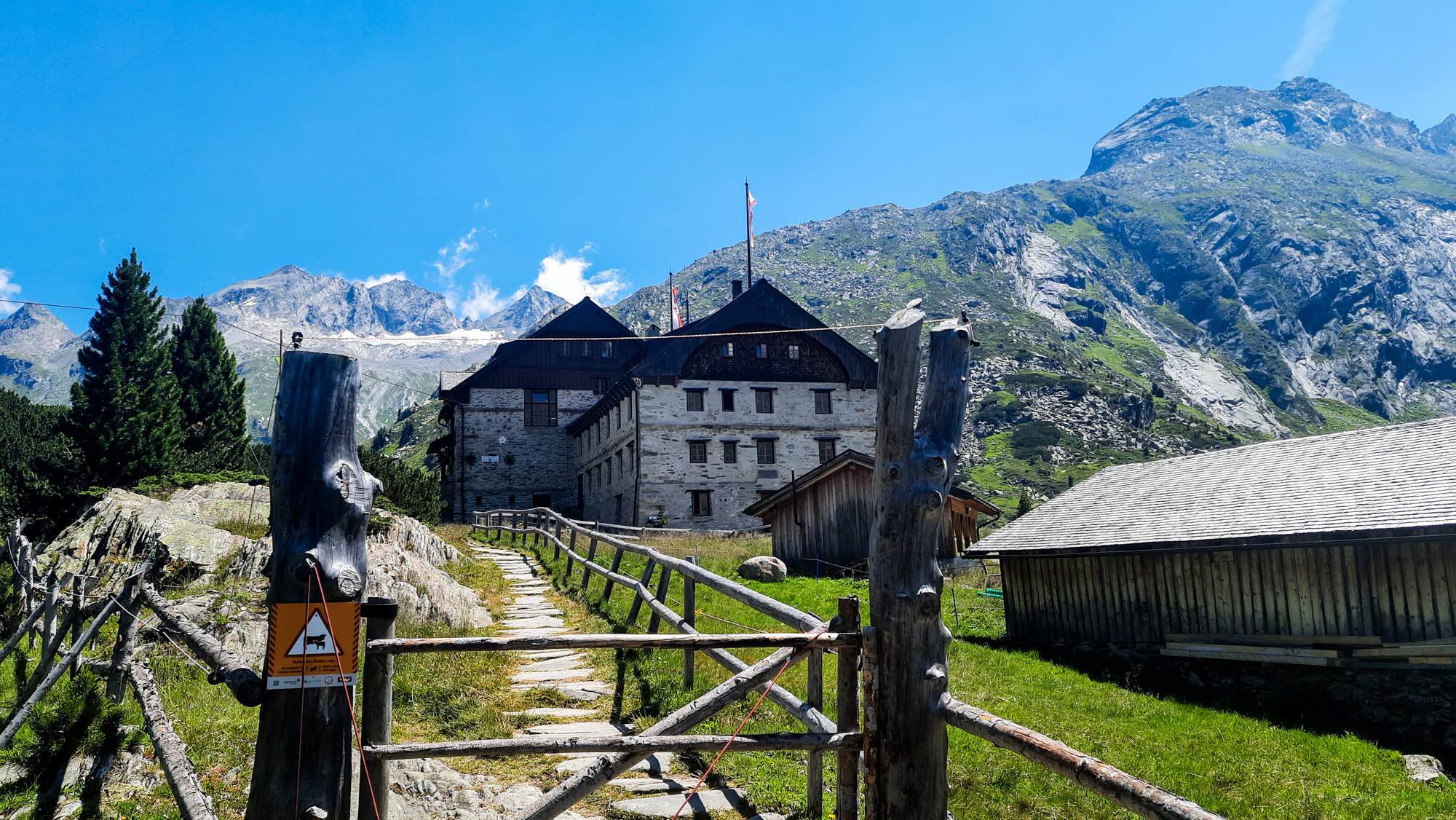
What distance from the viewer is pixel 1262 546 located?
41.7ft

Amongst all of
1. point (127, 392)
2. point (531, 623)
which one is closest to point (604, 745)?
point (531, 623)

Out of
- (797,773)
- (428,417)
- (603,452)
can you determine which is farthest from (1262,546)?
(428,417)

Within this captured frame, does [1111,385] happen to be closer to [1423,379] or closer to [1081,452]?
[1081,452]

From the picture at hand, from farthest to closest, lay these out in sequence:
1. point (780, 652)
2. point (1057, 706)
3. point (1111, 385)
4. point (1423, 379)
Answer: point (1423, 379), point (1111, 385), point (1057, 706), point (780, 652)

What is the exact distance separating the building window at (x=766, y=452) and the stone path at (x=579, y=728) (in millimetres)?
23564

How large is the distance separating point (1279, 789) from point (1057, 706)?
10.7 feet

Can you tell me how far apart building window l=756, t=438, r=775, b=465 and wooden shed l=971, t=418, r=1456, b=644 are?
18625 mm

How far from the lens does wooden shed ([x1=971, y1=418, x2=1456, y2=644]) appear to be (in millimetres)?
11680

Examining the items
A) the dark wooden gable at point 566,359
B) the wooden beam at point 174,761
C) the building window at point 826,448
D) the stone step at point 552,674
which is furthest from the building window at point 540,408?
the wooden beam at point 174,761

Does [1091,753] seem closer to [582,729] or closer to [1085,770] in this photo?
[582,729]

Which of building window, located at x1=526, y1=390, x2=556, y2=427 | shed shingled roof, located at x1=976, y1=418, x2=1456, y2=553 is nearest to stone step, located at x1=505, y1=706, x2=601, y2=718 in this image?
shed shingled roof, located at x1=976, y1=418, x2=1456, y2=553

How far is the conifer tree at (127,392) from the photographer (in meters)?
26.4

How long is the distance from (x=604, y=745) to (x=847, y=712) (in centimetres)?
139

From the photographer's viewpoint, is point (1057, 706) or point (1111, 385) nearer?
point (1057, 706)
